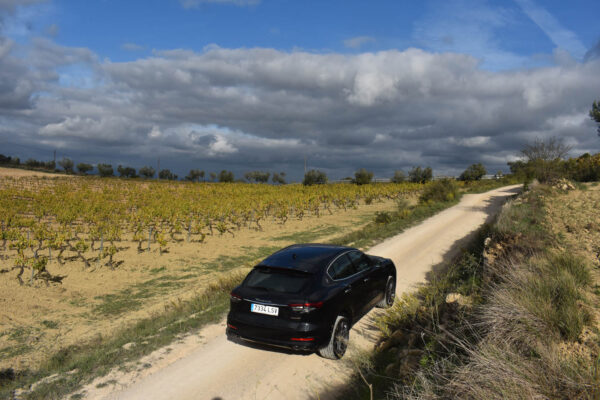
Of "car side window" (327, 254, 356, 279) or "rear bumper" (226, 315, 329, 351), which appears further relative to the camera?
"car side window" (327, 254, 356, 279)

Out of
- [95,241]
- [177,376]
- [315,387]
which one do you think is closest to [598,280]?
[315,387]

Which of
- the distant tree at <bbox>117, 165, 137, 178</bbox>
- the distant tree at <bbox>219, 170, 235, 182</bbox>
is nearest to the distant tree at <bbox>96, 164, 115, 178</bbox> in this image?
the distant tree at <bbox>117, 165, 137, 178</bbox>

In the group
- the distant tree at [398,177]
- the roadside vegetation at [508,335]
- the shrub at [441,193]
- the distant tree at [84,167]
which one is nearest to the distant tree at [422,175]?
the distant tree at [398,177]

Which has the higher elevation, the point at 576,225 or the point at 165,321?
the point at 576,225

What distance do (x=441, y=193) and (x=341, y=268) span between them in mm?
27523

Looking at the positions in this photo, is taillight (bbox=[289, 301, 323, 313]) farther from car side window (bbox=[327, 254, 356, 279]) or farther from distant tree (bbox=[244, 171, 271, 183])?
distant tree (bbox=[244, 171, 271, 183])

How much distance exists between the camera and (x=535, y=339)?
4043mm

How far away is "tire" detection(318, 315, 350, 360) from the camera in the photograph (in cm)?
536

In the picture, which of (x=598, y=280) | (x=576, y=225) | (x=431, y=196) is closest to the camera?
(x=598, y=280)

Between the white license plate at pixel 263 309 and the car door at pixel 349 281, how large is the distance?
1.15m

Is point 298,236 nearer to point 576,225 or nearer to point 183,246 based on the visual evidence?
point 183,246

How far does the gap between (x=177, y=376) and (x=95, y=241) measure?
62.9 ft

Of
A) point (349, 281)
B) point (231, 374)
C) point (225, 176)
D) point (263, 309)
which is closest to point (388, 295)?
point (349, 281)

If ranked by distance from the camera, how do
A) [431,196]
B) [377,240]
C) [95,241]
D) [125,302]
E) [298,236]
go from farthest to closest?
[431,196], [298,236], [95,241], [377,240], [125,302]
